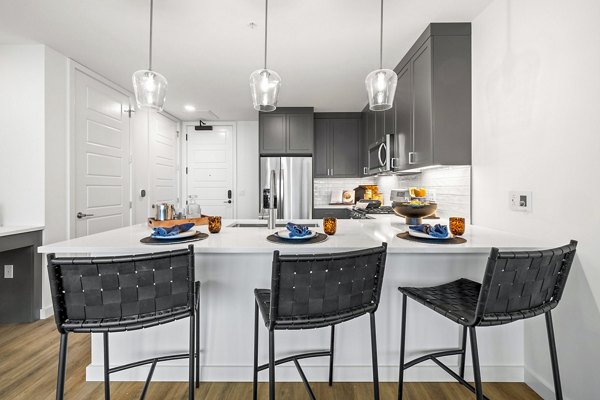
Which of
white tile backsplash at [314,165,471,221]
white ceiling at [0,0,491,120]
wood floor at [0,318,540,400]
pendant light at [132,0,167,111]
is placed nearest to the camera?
wood floor at [0,318,540,400]

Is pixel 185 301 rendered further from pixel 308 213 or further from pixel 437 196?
pixel 308 213

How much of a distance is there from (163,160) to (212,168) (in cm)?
91

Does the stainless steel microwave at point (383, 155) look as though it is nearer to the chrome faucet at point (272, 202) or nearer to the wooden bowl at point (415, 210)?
the wooden bowl at point (415, 210)

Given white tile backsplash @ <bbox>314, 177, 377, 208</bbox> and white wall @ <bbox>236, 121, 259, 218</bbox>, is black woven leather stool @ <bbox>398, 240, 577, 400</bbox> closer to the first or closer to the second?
white tile backsplash @ <bbox>314, 177, 377, 208</bbox>

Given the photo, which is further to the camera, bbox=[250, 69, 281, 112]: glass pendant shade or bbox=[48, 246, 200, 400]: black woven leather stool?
bbox=[250, 69, 281, 112]: glass pendant shade

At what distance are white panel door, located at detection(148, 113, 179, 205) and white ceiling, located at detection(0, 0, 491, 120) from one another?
1134 millimetres

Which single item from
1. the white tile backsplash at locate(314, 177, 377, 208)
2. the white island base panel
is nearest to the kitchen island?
the white island base panel

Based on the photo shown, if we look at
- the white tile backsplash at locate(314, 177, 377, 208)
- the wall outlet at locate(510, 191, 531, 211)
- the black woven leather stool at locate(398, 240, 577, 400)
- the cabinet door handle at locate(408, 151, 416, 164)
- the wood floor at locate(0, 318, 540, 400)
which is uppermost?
the cabinet door handle at locate(408, 151, 416, 164)

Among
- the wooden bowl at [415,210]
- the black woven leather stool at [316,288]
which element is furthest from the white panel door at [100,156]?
the wooden bowl at [415,210]

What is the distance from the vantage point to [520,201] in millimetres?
1864

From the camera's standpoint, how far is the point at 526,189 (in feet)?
5.99

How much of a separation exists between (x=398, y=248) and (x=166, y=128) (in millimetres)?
4656

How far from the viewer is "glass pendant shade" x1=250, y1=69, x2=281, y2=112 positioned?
1.83 m

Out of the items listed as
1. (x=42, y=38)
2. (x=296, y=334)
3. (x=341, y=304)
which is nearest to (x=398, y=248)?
(x=341, y=304)
